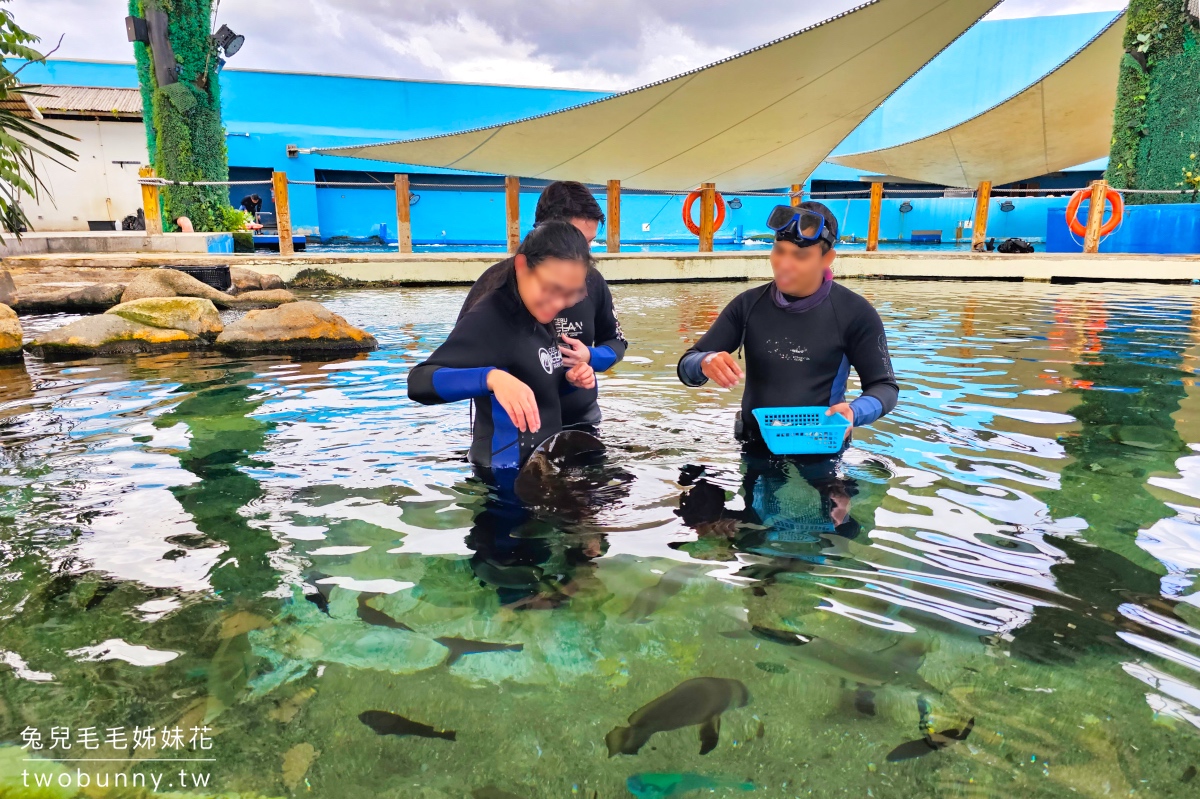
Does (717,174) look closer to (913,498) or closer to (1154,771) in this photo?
(913,498)

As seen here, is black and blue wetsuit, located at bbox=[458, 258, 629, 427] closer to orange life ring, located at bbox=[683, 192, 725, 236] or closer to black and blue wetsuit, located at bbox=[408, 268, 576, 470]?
black and blue wetsuit, located at bbox=[408, 268, 576, 470]

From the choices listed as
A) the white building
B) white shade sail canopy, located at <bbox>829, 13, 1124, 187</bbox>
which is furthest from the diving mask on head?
the white building

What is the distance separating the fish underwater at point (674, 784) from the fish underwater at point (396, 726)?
1.44 feet

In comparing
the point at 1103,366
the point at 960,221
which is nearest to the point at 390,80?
Result: the point at 960,221

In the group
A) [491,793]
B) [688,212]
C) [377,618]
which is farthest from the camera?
[688,212]

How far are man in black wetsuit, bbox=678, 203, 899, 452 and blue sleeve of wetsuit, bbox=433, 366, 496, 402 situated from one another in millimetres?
1084

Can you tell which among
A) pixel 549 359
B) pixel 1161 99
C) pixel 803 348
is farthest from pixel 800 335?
pixel 1161 99

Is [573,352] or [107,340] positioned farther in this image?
[107,340]

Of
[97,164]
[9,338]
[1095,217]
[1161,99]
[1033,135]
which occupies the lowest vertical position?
[9,338]

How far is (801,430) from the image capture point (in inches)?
124

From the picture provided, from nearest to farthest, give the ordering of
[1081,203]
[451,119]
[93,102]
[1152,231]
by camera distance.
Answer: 1. [1152,231]
2. [1081,203]
3. [93,102]
4. [451,119]

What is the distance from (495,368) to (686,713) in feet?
4.96

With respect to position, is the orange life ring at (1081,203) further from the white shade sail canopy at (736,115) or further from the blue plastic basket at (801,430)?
the blue plastic basket at (801,430)

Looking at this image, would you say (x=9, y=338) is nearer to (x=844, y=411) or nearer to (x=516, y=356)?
(x=516, y=356)
